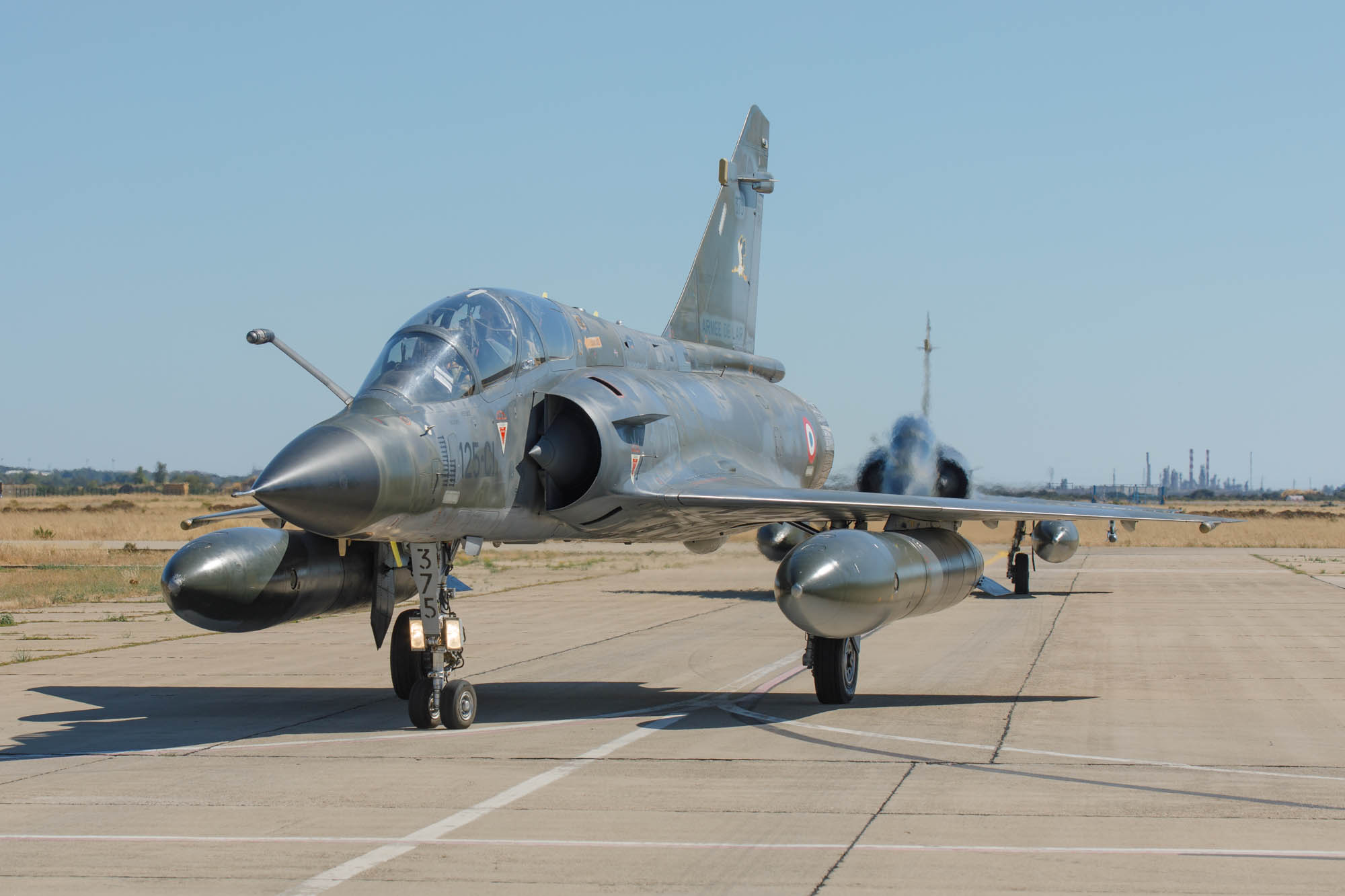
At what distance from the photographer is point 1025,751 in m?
9.49

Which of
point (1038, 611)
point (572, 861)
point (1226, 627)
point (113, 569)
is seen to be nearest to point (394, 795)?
point (572, 861)

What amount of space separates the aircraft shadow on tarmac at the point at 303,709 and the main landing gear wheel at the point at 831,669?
6.1 inches

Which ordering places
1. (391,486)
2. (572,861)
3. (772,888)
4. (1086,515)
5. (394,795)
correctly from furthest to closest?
(1086,515)
(391,486)
(394,795)
(572,861)
(772,888)

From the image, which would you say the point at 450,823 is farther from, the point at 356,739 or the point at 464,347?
the point at 464,347

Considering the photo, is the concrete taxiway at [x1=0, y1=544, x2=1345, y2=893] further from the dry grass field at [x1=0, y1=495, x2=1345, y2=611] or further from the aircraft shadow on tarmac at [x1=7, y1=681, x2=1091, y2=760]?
the dry grass field at [x1=0, y1=495, x2=1345, y2=611]

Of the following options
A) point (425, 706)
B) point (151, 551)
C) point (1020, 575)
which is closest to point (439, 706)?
point (425, 706)

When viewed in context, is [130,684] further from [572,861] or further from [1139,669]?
[1139,669]

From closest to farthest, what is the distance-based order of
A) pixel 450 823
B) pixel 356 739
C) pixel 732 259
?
pixel 450 823, pixel 356 739, pixel 732 259

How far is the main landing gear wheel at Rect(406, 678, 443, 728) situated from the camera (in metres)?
10.4

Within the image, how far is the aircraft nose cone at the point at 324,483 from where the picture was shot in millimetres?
8305

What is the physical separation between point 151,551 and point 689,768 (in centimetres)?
3429

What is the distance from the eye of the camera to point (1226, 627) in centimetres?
1919

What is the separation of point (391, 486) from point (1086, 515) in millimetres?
6169

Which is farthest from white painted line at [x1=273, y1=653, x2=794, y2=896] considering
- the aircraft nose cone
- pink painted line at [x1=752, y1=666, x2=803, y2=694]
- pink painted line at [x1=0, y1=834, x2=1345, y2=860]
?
the aircraft nose cone
